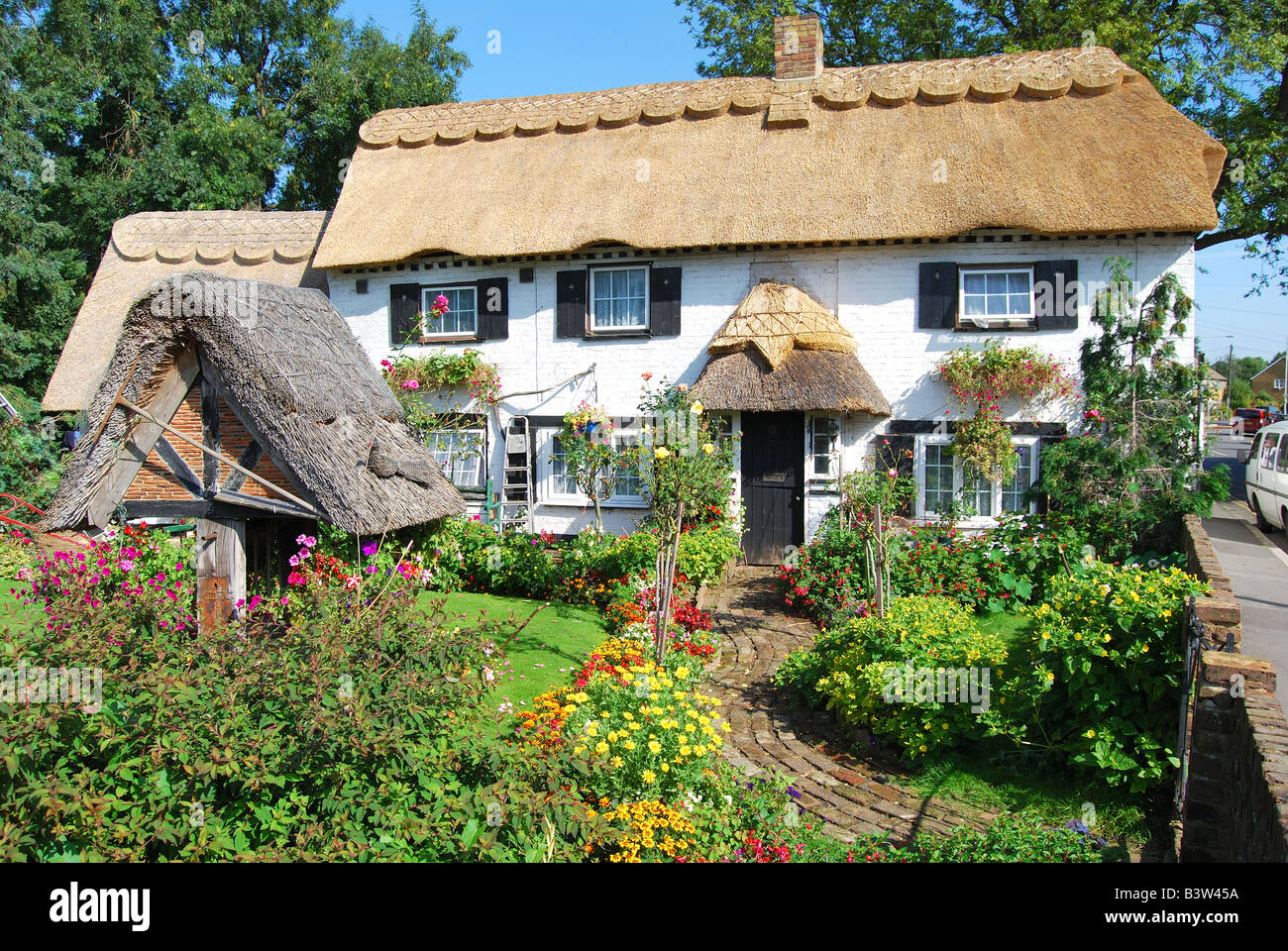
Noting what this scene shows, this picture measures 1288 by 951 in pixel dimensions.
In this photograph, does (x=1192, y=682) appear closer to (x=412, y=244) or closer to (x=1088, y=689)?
(x=1088, y=689)

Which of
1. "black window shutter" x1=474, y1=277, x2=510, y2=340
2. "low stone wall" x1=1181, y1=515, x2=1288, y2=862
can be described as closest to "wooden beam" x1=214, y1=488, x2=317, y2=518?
"low stone wall" x1=1181, y1=515, x2=1288, y2=862

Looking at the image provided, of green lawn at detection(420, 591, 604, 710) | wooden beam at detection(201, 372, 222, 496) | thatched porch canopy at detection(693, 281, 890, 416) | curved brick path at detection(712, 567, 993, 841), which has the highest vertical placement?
thatched porch canopy at detection(693, 281, 890, 416)

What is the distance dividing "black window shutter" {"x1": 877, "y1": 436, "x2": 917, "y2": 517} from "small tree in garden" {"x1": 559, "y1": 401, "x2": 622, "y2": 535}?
409 cm

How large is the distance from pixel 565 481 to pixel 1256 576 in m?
10.8

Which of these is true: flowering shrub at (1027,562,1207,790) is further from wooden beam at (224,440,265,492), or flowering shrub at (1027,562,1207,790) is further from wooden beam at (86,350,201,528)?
wooden beam at (86,350,201,528)

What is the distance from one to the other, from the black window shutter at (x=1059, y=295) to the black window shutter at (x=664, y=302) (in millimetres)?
5563

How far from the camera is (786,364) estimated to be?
12328mm

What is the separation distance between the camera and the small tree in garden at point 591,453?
13.2m

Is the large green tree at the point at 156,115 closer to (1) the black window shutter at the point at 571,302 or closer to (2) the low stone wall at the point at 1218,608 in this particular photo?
(1) the black window shutter at the point at 571,302

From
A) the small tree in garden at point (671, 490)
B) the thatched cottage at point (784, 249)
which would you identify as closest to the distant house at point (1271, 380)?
the thatched cottage at point (784, 249)

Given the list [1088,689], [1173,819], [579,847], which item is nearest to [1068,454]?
[1088,689]

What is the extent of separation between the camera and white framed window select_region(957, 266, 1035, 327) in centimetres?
1241

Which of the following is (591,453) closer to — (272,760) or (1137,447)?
(1137,447)

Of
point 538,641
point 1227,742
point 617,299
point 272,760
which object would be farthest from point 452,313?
point 1227,742
